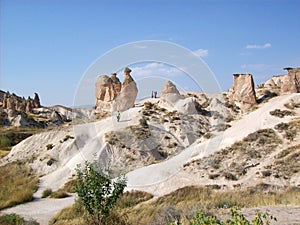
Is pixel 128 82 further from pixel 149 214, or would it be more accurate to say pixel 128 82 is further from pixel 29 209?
pixel 149 214

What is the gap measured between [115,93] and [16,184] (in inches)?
430

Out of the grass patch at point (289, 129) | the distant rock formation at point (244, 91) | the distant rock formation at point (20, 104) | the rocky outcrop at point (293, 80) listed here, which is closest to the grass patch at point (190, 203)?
the grass patch at point (289, 129)

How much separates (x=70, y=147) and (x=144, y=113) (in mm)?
5511

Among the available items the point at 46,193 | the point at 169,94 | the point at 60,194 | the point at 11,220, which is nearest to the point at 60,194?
the point at 60,194

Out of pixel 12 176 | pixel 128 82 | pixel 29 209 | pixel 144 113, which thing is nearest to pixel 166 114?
pixel 144 113

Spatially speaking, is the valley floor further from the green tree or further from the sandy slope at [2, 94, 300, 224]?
the green tree

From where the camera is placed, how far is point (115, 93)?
27672 mm

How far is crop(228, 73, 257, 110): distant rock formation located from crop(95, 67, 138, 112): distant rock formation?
23.8 feet

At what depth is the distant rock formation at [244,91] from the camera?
974 inches

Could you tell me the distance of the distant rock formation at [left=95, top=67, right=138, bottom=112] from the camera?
87.8 feet

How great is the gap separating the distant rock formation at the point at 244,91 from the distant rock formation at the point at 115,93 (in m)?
7.25

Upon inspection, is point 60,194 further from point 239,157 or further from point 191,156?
point 239,157

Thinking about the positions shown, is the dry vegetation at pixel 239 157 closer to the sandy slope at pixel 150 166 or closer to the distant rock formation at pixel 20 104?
the sandy slope at pixel 150 166

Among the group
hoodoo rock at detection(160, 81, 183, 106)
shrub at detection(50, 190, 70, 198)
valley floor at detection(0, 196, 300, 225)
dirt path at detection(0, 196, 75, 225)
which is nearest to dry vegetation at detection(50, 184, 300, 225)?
valley floor at detection(0, 196, 300, 225)
